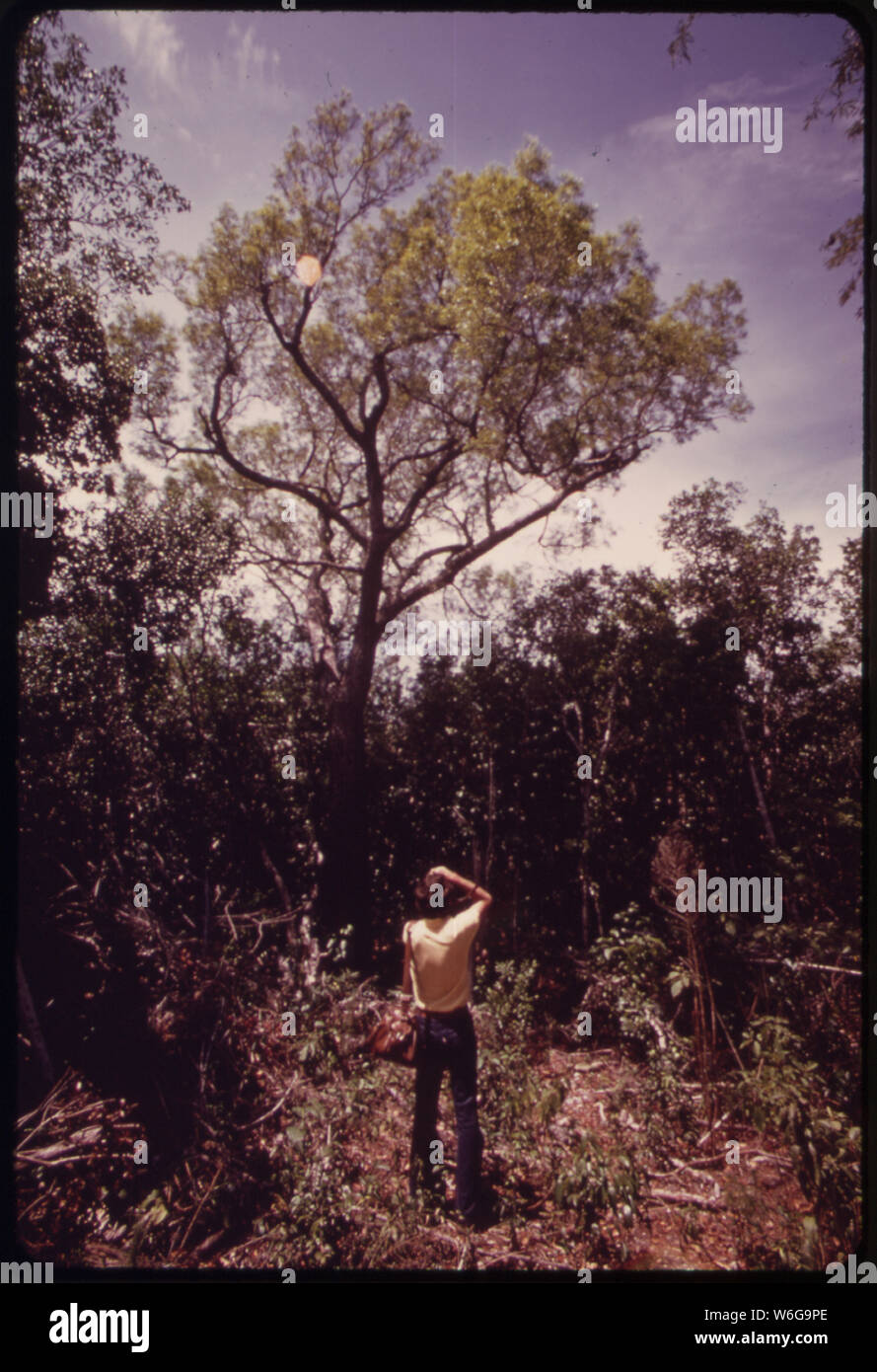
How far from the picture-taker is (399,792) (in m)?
7.25

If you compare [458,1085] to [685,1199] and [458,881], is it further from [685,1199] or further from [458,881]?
[685,1199]

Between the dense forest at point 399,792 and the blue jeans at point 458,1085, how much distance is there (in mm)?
227

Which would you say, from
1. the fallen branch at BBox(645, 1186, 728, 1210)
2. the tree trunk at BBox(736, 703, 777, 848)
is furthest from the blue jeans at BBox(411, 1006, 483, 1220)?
the tree trunk at BBox(736, 703, 777, 848)

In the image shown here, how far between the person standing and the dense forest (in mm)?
219

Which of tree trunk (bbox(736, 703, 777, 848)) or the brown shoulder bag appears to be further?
tree trunk (bbox(736, 703, 777, 848))

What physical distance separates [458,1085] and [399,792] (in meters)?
4.36

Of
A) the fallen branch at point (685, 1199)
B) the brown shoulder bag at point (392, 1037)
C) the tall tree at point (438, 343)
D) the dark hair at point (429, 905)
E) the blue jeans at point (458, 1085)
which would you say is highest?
the tall tree at point (438, 343)

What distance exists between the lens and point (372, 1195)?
2.94 metres

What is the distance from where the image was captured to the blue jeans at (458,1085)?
2.97 metres

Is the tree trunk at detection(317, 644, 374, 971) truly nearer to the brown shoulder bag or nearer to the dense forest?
the dense forest

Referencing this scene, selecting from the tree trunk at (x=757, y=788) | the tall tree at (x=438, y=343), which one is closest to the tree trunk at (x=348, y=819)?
the tall tree at (x=438, y=343)

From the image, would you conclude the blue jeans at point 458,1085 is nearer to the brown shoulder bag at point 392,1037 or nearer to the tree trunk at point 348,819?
the brown shoulder bag at point 392,1037

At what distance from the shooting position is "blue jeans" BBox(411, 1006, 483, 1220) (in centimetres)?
297

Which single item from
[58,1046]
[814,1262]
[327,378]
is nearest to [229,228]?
[327,378]
